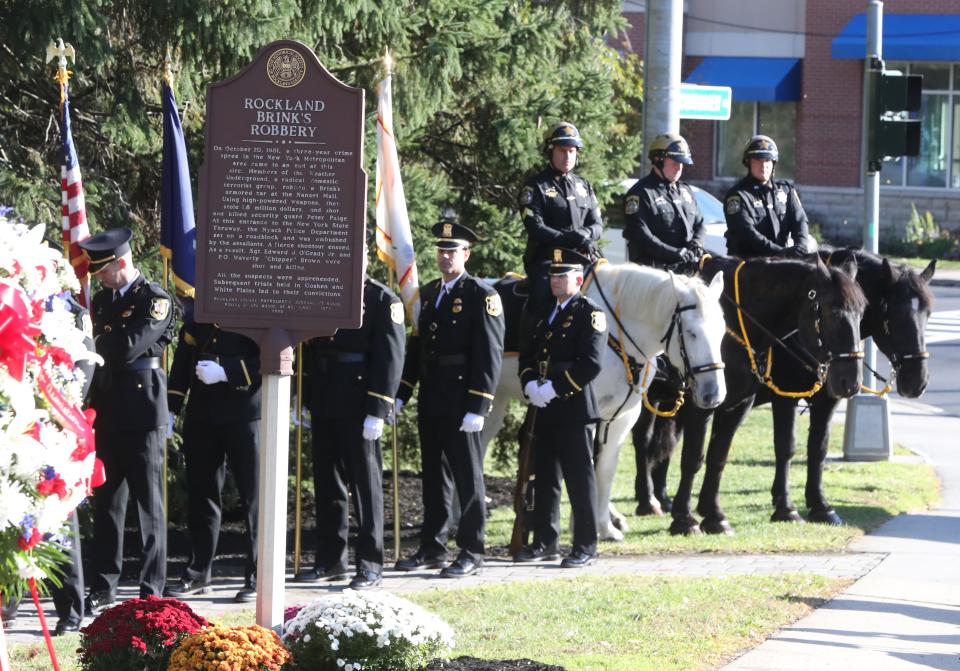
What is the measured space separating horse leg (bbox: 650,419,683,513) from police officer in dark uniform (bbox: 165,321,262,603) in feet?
12.9

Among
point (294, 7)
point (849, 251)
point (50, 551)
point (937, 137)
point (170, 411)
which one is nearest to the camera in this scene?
point (50, 551)

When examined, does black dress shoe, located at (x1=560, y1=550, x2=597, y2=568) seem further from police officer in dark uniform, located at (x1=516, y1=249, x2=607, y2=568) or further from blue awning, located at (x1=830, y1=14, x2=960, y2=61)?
blue awning, located at (x1=830, y1=14, x2=960, y2=61)

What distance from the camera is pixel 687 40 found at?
38.0m

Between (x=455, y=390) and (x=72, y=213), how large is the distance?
2738 mm

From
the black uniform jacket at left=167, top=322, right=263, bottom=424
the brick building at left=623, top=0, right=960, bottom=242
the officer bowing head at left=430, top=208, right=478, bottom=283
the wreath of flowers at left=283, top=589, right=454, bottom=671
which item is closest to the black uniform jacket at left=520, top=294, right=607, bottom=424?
the officer bowing head at left=430, top=208, right=478, bottom=283

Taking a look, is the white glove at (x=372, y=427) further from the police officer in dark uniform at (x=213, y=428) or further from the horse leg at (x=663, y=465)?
the horse leg at (x=663, y=465)

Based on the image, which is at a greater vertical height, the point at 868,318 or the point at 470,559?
the point at 868,318

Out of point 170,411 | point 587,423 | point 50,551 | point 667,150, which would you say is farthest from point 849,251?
point 50,551

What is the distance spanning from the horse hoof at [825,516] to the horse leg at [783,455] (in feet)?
0.33

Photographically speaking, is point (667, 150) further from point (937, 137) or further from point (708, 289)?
point (937, 137)

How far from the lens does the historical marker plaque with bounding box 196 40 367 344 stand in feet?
21.7

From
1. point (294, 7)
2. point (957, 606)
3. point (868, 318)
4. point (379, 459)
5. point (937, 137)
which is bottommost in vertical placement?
point (957, 606)

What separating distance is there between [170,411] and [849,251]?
545 centimetres

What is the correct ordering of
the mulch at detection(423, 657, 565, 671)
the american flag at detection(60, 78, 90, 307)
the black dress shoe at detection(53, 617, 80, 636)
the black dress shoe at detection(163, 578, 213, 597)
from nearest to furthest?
the mulch at detection(423, 657, 565, 671) < the black dress shoe at detection(53, 617, 80, 636) < the american flag at detection(60, 78, 90, 307) < the black dress shoe at detection(163, 578, 213, 597)
